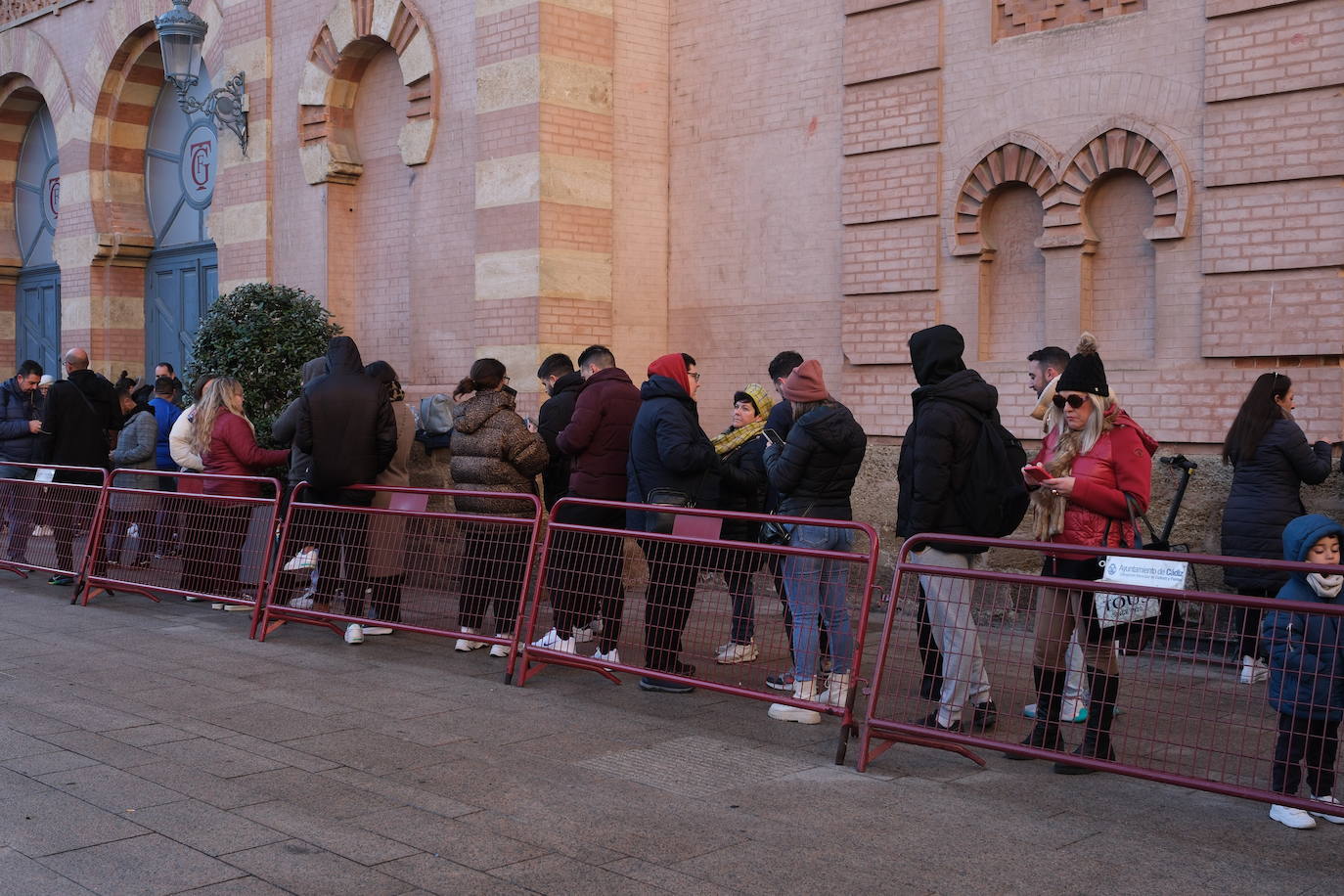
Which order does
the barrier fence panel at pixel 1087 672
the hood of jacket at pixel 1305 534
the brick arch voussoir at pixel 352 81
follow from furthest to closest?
the brick arch voussoir at pixel 352 81, the hood of jacket at pixel 1305 534, the barrier fence panel at pixel 1087 672

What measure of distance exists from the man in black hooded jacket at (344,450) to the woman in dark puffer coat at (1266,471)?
5.43 meters

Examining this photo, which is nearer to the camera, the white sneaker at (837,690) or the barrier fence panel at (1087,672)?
the barrier fence panel at (1087,672)

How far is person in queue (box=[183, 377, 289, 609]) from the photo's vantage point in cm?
982

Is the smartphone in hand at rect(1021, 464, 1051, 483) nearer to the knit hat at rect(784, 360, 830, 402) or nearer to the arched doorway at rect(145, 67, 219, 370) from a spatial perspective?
the knit hat at rect(784, 360, 830, 402)

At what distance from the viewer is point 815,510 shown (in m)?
7.50

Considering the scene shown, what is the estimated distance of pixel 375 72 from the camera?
14.4m

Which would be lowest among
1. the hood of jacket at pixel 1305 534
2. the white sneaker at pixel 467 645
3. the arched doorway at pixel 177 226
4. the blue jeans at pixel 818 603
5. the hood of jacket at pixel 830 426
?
the white sneaker at pixel 467 645

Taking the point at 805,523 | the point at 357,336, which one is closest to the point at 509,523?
the point at 805,523

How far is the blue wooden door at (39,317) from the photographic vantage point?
66.5ft

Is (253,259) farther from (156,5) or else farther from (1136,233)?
(1136,233)

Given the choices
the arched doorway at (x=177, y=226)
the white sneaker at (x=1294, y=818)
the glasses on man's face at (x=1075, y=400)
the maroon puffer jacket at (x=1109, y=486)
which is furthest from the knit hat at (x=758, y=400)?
the arched doorway at (x=177, y=226)

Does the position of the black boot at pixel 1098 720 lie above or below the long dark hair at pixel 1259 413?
below

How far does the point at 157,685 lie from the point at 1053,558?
485cm

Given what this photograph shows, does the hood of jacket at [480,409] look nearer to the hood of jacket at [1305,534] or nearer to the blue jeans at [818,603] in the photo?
the blue jeans at [818,603]
